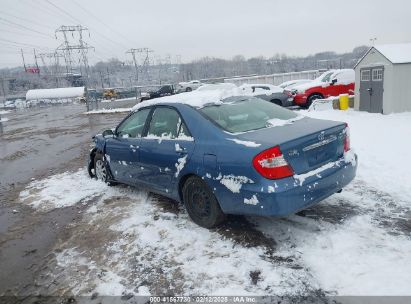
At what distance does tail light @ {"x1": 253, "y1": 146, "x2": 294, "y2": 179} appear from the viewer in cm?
368

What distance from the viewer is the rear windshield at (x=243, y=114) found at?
4410mm

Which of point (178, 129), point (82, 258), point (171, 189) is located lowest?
point (82, 258)

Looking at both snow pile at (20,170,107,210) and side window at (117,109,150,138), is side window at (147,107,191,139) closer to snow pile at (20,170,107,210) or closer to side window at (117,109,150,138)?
side window at (117,109,150,138)

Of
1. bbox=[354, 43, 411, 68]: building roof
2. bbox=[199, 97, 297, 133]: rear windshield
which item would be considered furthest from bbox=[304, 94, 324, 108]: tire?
bbox=[199, 97, 297, 133]: rear windshield

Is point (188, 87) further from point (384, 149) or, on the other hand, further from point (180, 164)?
point (180, 164)

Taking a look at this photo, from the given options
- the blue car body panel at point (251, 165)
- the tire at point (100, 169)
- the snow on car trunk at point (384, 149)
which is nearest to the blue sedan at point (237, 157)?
the blue car body panel at point (251, 165)

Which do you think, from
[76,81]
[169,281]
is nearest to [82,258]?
[169,281]

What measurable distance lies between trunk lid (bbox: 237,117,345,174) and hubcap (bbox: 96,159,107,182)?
11.7 feet

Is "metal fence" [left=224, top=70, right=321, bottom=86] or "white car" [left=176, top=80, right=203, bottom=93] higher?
"metal fence" [left=224, top=70, right=321, bottom=86]

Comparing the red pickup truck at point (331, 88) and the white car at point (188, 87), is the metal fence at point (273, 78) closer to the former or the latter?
the white car at point (188, 87)

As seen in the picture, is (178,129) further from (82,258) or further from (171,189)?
(82,258)

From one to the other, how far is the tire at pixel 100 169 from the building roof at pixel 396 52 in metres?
10.1

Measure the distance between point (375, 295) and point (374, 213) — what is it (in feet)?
5.79

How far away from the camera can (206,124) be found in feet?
14.3
